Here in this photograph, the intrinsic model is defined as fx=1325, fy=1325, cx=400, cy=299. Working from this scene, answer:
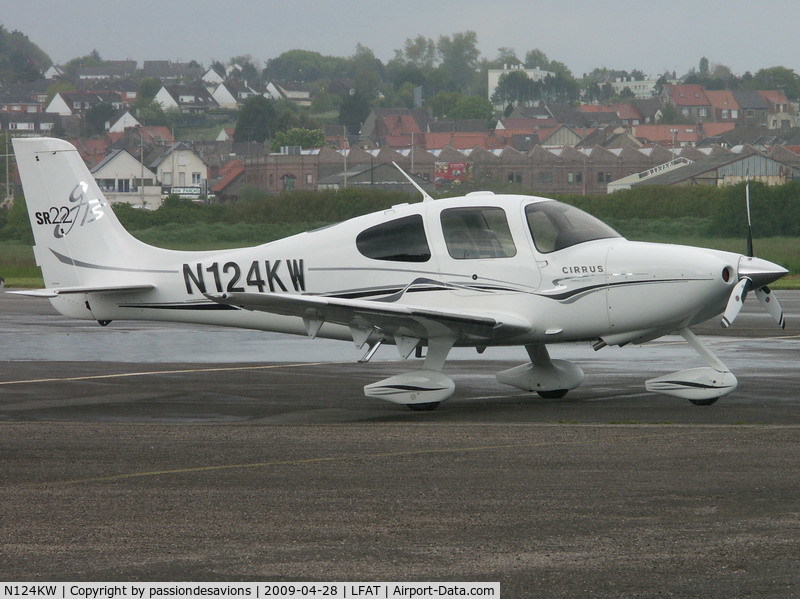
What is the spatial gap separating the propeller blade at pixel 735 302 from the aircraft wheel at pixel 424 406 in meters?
2.86

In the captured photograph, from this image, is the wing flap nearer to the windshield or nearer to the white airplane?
the white airplane

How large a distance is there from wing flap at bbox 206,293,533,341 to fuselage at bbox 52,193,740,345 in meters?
0.26

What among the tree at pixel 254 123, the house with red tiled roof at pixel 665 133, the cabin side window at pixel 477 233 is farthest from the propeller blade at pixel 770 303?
the house with red tiled roof at pixel 665 133

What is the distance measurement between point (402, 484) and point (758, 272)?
5361mm

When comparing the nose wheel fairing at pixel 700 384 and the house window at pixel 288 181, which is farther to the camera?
the house window at pixel 288 181

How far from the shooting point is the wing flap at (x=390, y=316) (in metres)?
12.2

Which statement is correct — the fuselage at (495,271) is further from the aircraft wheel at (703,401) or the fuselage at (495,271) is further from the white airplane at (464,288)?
the aircraft wheel at (703,401)

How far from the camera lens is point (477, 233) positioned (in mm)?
13453

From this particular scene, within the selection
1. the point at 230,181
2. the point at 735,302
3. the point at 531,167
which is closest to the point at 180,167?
the point at 230,181

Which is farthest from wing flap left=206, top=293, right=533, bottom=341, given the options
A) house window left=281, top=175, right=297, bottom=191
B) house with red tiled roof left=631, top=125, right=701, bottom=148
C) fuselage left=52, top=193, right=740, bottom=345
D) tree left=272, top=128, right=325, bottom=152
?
house with red tiled roof left=631, top=125, right=701, bottom=148

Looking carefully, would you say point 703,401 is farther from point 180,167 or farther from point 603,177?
point 180,167

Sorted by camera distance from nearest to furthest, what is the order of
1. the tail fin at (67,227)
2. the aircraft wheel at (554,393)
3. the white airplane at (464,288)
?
the white airplane at (464,288)
the aircraft wheel at (554,393)
the tail fin at (67,227)

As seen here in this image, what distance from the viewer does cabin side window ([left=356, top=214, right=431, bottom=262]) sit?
44.5 ft

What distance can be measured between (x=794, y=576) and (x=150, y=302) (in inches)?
382
